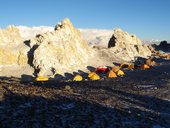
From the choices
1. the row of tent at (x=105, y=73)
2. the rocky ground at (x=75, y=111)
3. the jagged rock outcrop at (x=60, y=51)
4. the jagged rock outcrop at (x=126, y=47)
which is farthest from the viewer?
the jagged rock outcrop at (x=126, y=47)

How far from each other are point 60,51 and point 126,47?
27.9 m

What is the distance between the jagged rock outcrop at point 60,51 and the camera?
67438mm

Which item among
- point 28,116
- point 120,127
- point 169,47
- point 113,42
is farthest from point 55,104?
point 169,47

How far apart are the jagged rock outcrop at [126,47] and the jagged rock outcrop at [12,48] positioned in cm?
2784

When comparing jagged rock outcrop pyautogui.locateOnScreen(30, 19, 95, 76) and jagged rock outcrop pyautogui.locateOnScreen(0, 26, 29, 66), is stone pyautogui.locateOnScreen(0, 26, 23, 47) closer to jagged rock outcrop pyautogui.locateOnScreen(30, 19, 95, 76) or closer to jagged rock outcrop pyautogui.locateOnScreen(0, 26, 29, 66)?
jagged rock outcrop pyautogui.locateOnScreen(0, 26, 29, 66)

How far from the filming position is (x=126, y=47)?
93375 millimetres

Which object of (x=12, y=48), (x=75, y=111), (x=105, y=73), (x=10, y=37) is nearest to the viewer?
(x=75, y=111)

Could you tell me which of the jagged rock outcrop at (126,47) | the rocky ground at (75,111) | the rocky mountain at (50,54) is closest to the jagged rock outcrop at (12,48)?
the rocky mountain at (50,54)

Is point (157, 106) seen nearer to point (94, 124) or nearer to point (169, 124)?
point (169, 124)

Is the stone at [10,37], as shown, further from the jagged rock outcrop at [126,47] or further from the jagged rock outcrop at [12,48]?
the jagged rock outcrop at [126,47]

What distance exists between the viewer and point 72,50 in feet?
247

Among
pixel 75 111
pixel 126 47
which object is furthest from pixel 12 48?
pixel 75 111

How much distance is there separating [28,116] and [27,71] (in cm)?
4864

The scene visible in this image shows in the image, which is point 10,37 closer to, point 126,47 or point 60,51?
point 60,51
